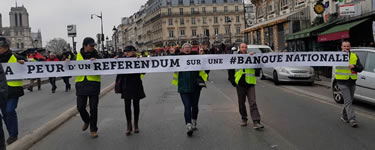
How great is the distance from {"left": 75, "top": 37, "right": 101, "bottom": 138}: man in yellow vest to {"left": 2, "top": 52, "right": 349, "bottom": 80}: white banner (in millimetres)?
185

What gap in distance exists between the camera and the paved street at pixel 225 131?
581 cm

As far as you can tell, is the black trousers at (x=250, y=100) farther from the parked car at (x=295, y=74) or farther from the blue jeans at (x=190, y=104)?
the parked car at (x=295, y=74)

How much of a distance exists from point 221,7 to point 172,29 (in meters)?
17.0

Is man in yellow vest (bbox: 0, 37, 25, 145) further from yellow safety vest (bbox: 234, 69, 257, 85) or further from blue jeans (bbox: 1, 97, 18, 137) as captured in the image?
yellow safety vest (bbox: 234, 69, 257, 85)

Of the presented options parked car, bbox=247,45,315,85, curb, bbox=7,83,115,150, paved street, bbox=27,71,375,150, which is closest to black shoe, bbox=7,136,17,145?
curb, bbox=7,83,115,150

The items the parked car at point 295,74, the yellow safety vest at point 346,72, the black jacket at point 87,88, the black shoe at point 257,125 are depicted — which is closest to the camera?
the black jacket at point 87,88

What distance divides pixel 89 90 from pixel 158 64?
5.95 feet

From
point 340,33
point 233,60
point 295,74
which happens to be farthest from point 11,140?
point 340,33

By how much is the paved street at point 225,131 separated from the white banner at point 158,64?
121 centimetres

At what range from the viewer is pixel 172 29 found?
10694cm

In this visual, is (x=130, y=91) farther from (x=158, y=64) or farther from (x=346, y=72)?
(x=346, y=72)

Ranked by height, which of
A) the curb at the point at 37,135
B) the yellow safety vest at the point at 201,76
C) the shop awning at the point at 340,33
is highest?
the shop awning at the point at 340,33

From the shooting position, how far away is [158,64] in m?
7.73

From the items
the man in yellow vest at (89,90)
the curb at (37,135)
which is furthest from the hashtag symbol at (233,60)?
the curb at (37,135)
